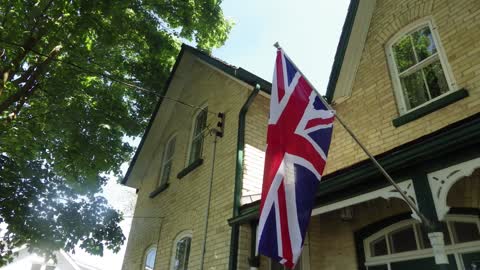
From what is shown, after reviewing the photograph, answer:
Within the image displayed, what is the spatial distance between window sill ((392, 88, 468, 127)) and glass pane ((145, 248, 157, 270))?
21.8ft

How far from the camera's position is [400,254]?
5125 mm

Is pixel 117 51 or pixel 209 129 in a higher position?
pixel 117 51

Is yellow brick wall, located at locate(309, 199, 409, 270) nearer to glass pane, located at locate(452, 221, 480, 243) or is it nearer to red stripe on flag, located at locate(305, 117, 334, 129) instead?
glass pane, located at locate(452, 221, 480, 243)

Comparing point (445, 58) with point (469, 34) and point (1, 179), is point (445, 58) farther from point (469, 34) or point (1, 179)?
point (1, 179)

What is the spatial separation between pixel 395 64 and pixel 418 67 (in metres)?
0.52

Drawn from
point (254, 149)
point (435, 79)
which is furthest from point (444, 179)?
point (254, 149)

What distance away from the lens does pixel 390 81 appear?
245 inches

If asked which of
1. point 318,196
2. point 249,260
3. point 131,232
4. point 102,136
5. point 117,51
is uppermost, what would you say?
point 117,51

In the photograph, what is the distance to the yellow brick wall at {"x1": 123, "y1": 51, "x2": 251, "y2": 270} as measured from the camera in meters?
7.19

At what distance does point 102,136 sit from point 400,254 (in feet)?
26.2

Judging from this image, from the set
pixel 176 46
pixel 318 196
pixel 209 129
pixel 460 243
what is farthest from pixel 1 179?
pixel 460 243

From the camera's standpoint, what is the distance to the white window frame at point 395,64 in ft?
17.4

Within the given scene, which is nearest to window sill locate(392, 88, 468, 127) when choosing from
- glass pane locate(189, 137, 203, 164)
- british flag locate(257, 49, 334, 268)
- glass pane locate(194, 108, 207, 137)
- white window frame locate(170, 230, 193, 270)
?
british flag locate(257, 49, 334, 268)

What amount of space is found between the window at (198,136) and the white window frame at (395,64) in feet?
15.0
